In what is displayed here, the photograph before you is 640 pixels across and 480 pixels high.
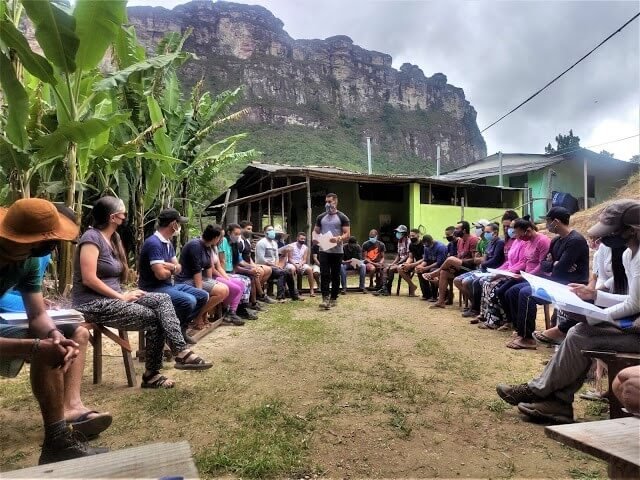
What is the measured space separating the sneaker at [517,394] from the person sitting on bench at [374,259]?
6.27 m

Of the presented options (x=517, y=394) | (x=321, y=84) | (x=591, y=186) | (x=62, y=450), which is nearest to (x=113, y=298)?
(x=62, y=450)

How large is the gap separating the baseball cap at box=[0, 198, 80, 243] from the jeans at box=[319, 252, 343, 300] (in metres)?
4.87

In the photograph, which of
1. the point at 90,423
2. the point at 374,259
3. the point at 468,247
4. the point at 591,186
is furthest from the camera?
the point at 591,186

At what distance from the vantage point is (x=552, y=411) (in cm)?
241

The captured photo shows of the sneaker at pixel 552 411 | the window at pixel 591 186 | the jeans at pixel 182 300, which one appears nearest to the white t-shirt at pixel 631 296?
the sneaker at pixel 552 411

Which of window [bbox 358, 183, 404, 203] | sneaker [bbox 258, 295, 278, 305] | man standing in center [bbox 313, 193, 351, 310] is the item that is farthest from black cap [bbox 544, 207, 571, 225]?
window [bbox 358, 183, 404, 203]

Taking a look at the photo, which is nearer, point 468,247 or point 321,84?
point 468,247

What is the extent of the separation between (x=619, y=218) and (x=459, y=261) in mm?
4542

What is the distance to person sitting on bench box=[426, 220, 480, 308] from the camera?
6.76m

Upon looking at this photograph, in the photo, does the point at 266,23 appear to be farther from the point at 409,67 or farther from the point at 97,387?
the point at 97,387

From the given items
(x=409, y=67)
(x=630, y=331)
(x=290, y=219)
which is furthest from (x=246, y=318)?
(x=409, y=67)

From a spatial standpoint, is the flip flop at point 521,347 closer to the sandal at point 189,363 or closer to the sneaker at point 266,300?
the sandal at point 189,363

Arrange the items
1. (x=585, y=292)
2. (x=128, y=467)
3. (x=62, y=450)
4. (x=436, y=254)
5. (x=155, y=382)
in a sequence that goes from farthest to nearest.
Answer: (x=436, y=254) < (x=155, y=382) < (x=585, y=292) < (x=62, y=450) < (x=128, y=467)

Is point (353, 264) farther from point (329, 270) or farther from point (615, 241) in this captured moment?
point (615, 241)
